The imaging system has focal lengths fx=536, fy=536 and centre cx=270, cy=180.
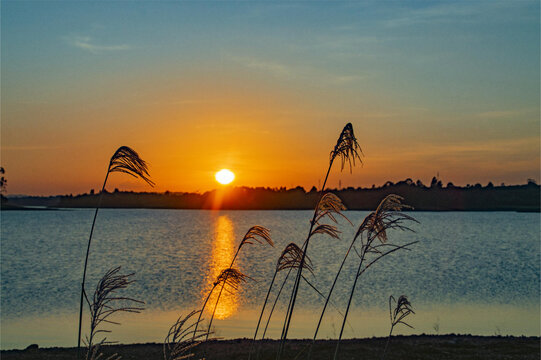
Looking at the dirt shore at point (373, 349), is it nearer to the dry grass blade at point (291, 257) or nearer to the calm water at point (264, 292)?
the calm water at point (264, 292)

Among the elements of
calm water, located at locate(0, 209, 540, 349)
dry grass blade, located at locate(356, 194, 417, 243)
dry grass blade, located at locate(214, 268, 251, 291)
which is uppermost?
dry grass blade, located at locate(356, 194, 417, 243)

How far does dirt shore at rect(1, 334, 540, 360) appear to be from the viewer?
50.4 ft

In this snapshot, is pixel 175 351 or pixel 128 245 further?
pixel 128 245

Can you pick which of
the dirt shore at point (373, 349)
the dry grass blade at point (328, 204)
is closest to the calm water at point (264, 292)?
the dirt shore at point (373, 349)

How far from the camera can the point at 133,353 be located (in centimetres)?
1605

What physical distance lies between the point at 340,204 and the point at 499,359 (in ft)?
39.5

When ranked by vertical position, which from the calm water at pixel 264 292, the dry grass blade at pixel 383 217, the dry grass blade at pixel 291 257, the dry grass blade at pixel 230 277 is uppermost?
the dry grass blade at pixel 383 217

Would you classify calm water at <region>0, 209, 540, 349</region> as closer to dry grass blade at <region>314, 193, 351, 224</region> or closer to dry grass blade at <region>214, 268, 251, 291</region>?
dry grass blade at <region>214, 268, 251, 291</region>

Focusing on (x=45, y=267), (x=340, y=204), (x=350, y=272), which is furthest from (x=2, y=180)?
(x=340, y=204)

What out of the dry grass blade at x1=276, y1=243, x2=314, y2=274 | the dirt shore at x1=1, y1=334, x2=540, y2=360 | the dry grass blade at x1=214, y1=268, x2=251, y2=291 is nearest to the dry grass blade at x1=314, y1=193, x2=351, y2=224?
the dry grass blade at x1=276, y1=243, x2=314, y2=274

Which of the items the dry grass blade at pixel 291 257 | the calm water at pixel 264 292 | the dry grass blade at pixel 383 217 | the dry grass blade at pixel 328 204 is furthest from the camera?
the calm water at pixel 264 292

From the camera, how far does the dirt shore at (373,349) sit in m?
15.4

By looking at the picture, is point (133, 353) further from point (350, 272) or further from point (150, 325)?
point (350, 272)

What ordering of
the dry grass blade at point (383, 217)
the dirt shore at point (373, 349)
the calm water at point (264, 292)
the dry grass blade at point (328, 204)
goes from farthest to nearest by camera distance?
the calm water at point (264, 292) < the dirt shore at point (373, 349) < the dry grass blade at point (328, 204) < the dry grass blade at point (383, 217)
